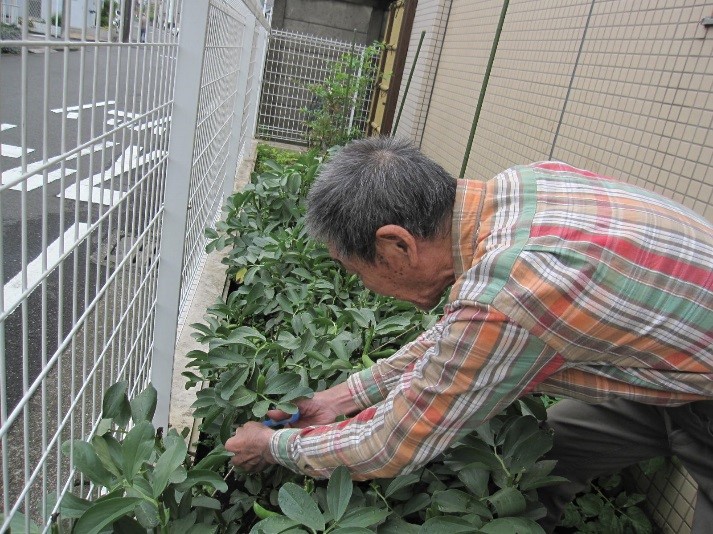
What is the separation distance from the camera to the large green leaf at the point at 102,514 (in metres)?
1.22

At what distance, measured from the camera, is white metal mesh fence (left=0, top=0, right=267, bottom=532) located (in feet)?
3.23

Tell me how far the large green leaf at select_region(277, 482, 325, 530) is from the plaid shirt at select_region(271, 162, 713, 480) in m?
0.12

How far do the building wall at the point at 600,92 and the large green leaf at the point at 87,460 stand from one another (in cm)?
199

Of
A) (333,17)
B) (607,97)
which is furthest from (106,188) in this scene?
(333,17)

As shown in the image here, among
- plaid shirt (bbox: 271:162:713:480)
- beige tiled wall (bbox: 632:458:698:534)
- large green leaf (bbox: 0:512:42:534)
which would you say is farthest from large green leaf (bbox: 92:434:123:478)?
beige tiled wall (bbox: 632:458:698:534)

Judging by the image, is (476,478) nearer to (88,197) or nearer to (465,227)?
(465,227)

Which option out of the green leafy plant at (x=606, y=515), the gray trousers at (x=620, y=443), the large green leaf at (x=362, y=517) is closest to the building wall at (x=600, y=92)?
the gray trousers at (x=620, y=443)

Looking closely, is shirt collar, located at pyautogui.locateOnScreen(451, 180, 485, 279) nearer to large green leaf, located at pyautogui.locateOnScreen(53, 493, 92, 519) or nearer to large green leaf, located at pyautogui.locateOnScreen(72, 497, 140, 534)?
large green leaf, located at pyautogui.locateOnScreen(72, 497, 140, 534)

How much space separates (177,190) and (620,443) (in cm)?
167

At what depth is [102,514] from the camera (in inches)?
49.1

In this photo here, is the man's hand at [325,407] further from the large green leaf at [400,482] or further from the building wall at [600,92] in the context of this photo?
the building wall at [600,92]

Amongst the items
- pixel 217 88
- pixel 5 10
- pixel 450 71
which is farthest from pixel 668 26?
pixel 450 71

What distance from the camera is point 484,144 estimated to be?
4883mm

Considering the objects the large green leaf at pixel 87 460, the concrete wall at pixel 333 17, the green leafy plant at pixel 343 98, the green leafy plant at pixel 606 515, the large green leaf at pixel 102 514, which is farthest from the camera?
the concrete wall at pixel 333 17
